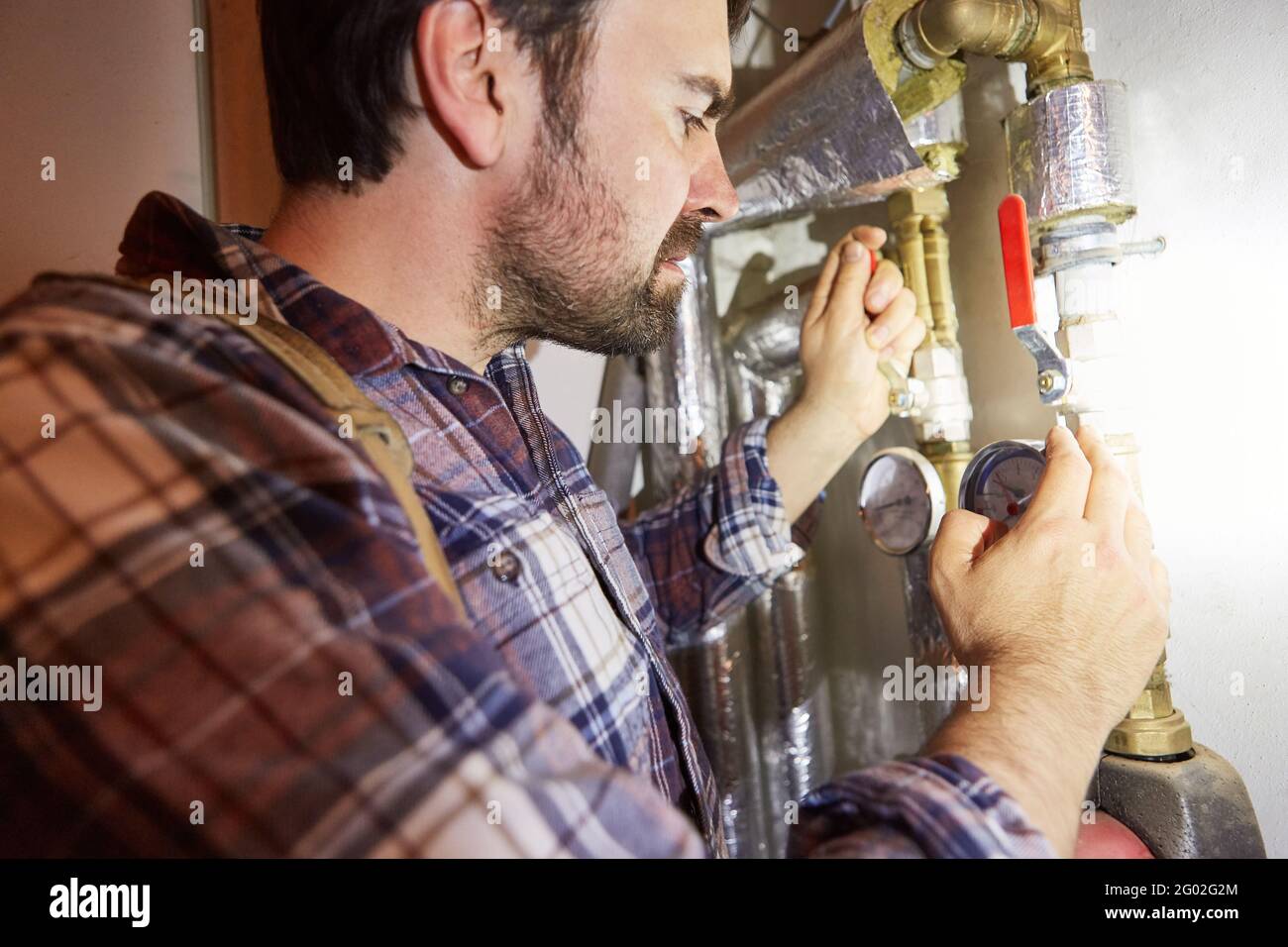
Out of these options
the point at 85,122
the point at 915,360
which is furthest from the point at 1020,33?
the point at 85,122

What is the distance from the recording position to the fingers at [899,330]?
A: 92 cm

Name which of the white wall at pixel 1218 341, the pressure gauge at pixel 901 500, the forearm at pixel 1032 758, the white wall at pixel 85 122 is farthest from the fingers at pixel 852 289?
the white wall at pixel 85 122

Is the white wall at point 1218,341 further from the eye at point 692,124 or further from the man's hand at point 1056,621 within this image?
the eye at point 692,124

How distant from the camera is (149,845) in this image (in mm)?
403

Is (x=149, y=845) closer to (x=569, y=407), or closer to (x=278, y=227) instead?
(x=278, y=227)

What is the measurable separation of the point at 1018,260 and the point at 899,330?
19cm

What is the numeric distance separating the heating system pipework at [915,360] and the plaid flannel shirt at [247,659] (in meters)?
0.39

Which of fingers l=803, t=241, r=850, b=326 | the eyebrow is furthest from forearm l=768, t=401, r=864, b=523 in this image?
the eyebrow

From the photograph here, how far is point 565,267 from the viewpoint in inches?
29.1

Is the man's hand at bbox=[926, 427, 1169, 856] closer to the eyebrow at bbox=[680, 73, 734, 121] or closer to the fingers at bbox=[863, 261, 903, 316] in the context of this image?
the fingers at bbox=[863, 261, 903, 316]

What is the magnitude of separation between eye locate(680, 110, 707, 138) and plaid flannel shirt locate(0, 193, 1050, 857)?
0.43m

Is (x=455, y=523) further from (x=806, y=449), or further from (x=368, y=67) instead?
(x=806, y=449)

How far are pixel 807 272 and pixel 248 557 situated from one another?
0.90 meters
